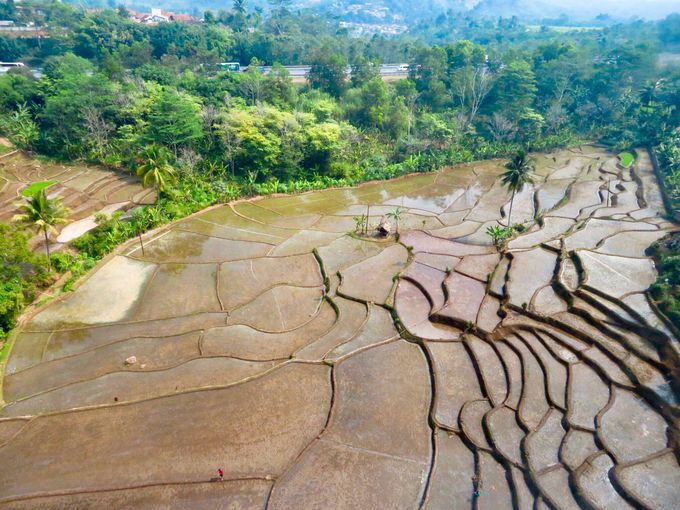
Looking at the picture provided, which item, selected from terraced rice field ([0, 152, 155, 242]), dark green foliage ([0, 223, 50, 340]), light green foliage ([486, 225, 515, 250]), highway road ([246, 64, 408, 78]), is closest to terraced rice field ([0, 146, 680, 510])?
light green foliage ([486, 225, 515, 250])

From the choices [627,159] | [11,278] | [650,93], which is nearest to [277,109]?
[11,278]

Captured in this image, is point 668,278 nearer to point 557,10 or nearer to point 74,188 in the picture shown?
point 74,188

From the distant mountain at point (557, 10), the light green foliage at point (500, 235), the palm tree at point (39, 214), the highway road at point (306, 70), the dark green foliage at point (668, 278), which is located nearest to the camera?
the dark green foliage at point (668, 278)

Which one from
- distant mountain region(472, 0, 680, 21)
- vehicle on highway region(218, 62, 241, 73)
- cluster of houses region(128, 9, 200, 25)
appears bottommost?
vehicle on highway region(218, 62, 241, 73)

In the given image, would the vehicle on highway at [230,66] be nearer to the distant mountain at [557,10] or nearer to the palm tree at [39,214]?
the palm tree at [39,214]

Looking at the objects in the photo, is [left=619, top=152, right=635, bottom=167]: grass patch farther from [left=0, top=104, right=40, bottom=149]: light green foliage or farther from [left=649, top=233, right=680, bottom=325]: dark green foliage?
[left=0, top=104, right=40, bottom=149]: light green foliage

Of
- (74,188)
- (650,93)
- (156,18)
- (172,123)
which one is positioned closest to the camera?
(74,188)

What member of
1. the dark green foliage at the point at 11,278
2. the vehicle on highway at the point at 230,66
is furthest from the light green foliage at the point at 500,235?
the vehicle on highway at the point at 230,66
